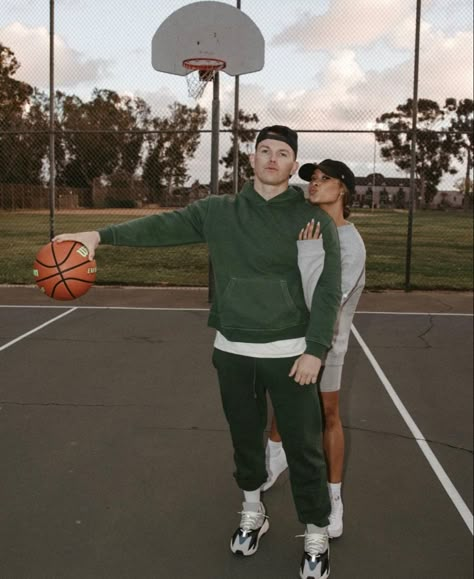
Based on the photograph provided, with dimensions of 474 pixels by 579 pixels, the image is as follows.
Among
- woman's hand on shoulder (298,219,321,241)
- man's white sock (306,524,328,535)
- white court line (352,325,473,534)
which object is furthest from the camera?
white court line (352,325,473,534)

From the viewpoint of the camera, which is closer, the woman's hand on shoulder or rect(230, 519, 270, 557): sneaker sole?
the woman's hand on shoulder

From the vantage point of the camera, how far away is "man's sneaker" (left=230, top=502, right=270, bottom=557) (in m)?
3.22

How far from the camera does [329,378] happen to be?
11.0 ft

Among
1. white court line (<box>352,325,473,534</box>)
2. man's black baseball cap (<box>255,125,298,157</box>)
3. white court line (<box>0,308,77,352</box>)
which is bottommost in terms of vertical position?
white court line (<box>352,325,473,534</box>)

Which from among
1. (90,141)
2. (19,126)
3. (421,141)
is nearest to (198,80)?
(421,141)

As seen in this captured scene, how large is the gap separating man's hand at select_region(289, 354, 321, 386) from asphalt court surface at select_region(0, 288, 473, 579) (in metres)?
0.93

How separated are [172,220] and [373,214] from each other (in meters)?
20.9

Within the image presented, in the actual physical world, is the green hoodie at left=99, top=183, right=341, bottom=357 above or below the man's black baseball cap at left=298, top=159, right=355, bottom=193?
below

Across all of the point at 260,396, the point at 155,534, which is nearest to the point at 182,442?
the point at 155,534

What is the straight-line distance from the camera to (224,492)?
12.7 feet

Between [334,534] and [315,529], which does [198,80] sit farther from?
[315,529]

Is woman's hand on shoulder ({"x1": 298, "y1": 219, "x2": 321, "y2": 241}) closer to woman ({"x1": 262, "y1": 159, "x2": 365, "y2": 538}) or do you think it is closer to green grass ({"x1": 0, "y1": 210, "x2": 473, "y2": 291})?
woman ({"x1": 262, "y1": 159, "x2": 365, "y2": 538})

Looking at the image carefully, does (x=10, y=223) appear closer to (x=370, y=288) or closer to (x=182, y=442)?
(x=370, y=288)

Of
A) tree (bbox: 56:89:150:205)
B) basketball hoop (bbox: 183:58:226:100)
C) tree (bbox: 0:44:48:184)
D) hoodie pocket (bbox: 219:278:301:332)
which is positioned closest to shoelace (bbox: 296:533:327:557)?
hoodie pocket (bbox: 219:278:301:332)
